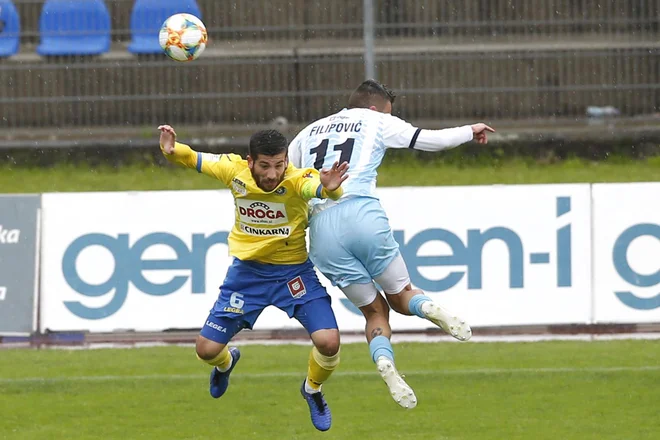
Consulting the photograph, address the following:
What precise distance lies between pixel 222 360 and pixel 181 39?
2170 mm

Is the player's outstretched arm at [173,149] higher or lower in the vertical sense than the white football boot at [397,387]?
higher

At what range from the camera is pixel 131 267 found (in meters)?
12.0

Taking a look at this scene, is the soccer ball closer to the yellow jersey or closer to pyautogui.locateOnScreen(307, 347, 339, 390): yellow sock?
the yellow jersey

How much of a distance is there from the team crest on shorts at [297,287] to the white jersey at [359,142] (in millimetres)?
463

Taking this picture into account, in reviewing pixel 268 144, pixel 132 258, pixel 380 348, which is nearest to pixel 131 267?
pixel 132 258

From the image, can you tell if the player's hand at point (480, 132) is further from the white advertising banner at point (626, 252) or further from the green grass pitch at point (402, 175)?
the green grass pitch at point (402, 175)

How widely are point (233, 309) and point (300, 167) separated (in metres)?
1.02

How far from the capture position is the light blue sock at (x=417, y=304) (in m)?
7.79

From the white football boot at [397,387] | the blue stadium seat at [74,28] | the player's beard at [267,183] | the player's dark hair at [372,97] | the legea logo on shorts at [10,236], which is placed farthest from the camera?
the blue stadium seat at [74,28]

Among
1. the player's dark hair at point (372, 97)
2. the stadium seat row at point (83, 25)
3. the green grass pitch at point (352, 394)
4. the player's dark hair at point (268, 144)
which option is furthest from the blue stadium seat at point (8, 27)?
the player's dark hair at point (268, 144)

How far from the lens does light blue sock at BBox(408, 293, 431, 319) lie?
25.6 ft

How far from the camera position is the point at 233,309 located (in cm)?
805

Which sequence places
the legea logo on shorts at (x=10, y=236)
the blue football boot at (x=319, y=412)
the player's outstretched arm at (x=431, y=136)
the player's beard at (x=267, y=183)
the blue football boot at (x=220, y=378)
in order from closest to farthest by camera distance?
the player's beard at (x=267, y=183) < the player's outstretched arm at (x=431, y=136) < the blue football boot at (x=319, y=412) < the blue football boot at (x=220, y=378) < the legea logo on shorts at (x=10, y=236)

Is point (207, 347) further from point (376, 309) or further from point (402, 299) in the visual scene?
point (402, 299)
